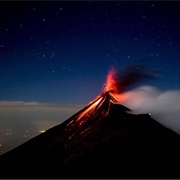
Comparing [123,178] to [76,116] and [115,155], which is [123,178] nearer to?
[115,155]

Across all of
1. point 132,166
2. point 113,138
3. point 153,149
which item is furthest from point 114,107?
point 132,166

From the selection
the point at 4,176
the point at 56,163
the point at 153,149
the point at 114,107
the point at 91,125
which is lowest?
the point at 4,176

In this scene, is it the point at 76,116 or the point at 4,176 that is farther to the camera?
the point at 76,116

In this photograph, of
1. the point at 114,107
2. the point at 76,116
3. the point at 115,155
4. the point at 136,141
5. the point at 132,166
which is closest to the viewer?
the point at 132,166

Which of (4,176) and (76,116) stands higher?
(76,116)

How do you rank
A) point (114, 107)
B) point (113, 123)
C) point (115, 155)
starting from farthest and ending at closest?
1. point (114, 107)
2. point (113, 123)
3. point (115, 155)
